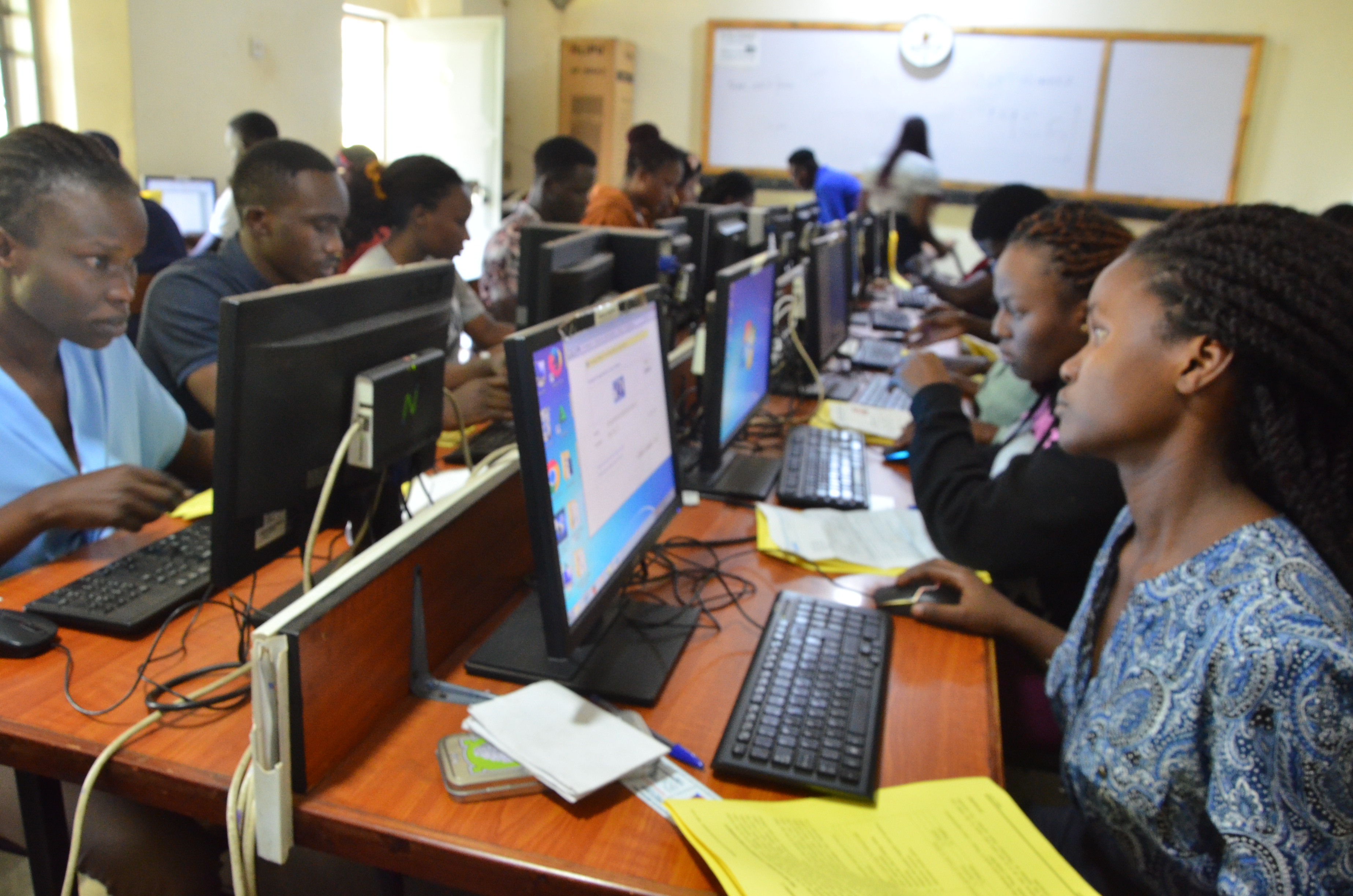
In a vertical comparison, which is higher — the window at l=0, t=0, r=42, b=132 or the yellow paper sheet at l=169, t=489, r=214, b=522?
the window at l=0, t=0, r=42, b=132

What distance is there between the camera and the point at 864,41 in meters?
6.64

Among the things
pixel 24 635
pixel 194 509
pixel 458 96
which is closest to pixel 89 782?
pixel 24 635

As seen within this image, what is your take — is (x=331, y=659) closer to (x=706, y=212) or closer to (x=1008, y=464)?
(x=1008, y=464)

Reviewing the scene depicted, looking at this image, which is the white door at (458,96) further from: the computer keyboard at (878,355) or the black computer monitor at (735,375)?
the black computer monitor at (735,375)

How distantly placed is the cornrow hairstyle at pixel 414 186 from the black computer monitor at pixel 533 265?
38 centimetres

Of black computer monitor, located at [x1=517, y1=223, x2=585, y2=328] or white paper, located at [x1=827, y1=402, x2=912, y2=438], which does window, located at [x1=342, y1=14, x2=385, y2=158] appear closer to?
black computer monitor, located at [x1=517, y1=223, x2=585, y2=328]

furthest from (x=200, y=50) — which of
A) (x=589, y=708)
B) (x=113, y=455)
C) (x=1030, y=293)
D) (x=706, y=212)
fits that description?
(x=589, y=708)

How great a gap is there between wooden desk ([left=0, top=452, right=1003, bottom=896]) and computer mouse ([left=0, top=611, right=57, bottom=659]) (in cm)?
1

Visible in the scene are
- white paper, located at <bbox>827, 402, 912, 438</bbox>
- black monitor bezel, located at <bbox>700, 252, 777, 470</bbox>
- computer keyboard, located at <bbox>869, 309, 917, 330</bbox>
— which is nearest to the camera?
black monitor bezel, located at <bbox>700, 252, 777, 470</bbox>

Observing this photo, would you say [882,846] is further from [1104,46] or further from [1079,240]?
[1104,46]

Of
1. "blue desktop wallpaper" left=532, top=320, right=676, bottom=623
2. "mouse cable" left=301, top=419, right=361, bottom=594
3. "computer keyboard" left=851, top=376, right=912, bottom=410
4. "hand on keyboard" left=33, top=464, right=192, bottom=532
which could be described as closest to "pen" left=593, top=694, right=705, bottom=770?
"blue desktop wallpaper" left=532, top=320, right=676, bottom=623

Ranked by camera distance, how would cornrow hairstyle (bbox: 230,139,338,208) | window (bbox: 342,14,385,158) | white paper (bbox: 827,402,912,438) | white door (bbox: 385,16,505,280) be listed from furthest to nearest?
window (bbox: 342,14,385,158) → white door (bbox: 385,16,505,280) → white paper (bbox: 827,402,912,438) → cornrow hairstyle (bbox: 230,139,338,208)

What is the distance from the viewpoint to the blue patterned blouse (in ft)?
2.87

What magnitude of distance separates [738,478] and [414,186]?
1.34 metres
